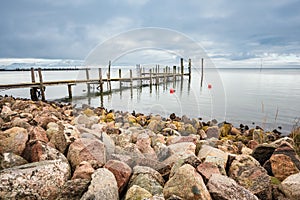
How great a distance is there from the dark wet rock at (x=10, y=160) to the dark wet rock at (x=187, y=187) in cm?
173

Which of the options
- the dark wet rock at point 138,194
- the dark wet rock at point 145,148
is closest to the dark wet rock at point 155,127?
the dark wet rock at point 145,148

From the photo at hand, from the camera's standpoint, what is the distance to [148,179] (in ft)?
8.13

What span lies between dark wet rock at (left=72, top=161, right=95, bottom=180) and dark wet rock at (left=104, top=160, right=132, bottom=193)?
207 mm

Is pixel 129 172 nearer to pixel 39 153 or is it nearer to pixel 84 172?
pixel 84 172

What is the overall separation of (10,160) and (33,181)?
2.03ft

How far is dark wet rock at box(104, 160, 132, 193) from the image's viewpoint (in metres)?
2.50

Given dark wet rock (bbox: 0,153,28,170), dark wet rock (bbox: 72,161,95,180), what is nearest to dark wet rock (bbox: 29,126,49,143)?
dark wet rock (bbox: 0,153,28,170)

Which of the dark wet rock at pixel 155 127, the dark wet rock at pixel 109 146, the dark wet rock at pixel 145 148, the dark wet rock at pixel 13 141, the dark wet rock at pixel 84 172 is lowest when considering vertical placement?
the dark wet rock at pixel 155 127

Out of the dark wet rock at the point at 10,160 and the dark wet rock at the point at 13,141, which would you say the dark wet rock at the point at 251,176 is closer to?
the dark wet rock at the point at 10,160

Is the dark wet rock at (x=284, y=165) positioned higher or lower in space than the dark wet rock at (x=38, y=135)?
lower

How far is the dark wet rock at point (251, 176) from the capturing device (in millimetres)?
2418

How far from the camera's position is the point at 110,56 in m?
5.25

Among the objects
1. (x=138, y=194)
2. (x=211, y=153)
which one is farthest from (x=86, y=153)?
(x=211, y=153)

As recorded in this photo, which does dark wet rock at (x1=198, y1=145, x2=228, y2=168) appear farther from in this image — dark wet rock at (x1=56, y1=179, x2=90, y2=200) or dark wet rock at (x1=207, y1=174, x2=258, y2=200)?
dark wet rock at (x1=56, y1=179, x2=90, y2=200)
